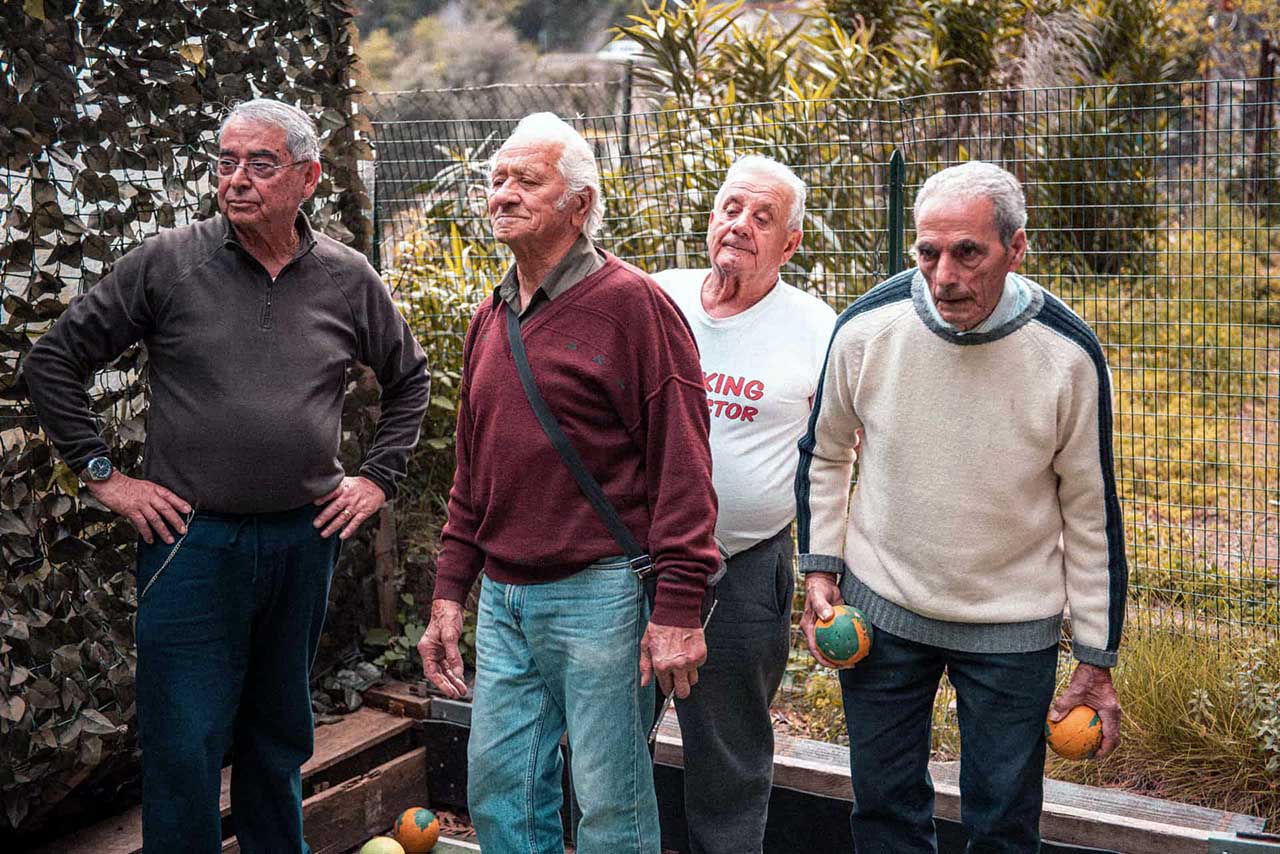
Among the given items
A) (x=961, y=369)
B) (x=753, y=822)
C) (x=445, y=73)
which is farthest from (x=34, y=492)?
(x=445, y=73)

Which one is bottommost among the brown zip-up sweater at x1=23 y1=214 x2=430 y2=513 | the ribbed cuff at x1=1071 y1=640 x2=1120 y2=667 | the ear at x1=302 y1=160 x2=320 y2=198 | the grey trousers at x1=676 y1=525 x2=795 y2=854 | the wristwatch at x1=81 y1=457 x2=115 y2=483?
the grey trousers at x1=676 y1=525 x2=795 y2=854

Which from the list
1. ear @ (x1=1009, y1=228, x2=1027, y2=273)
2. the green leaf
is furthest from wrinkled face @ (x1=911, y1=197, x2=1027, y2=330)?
the green leaf

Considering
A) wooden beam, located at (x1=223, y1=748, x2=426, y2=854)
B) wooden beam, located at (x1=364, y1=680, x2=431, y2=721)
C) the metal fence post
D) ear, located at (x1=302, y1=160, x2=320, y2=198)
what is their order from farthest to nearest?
wooden beam, located at (x1=364, y1=680, x2=431, y2=721), the metal fence post, wooden beam, located at (x1=223, y1=748, x2=426, y2=854), ear, located at (x1=302, y1=160, x2=320, y2=198)

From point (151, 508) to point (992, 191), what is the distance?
1.98 m

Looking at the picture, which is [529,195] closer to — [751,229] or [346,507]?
[751,229]

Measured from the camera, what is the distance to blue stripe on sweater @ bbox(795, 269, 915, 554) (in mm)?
2715

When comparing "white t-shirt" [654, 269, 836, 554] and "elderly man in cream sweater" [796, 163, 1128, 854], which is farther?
"white t-shirt" [654, 269, 836, 554]

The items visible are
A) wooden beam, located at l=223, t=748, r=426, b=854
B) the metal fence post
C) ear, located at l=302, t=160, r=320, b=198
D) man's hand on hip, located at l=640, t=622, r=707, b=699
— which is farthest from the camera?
the metal fence post

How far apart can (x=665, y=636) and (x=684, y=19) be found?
606 cm

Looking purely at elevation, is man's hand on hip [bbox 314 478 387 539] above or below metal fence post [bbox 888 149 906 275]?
below

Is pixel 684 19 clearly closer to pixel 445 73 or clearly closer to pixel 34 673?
pixel 34 673

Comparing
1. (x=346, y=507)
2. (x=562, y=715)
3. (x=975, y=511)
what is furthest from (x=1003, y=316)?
(x=346, y=507)

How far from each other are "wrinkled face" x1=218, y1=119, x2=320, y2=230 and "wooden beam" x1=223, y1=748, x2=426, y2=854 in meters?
1.80

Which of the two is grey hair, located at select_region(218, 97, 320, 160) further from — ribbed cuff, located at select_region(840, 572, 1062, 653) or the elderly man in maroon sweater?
ribbed cuff, located at select_region(840, 572, 1062, 653)
